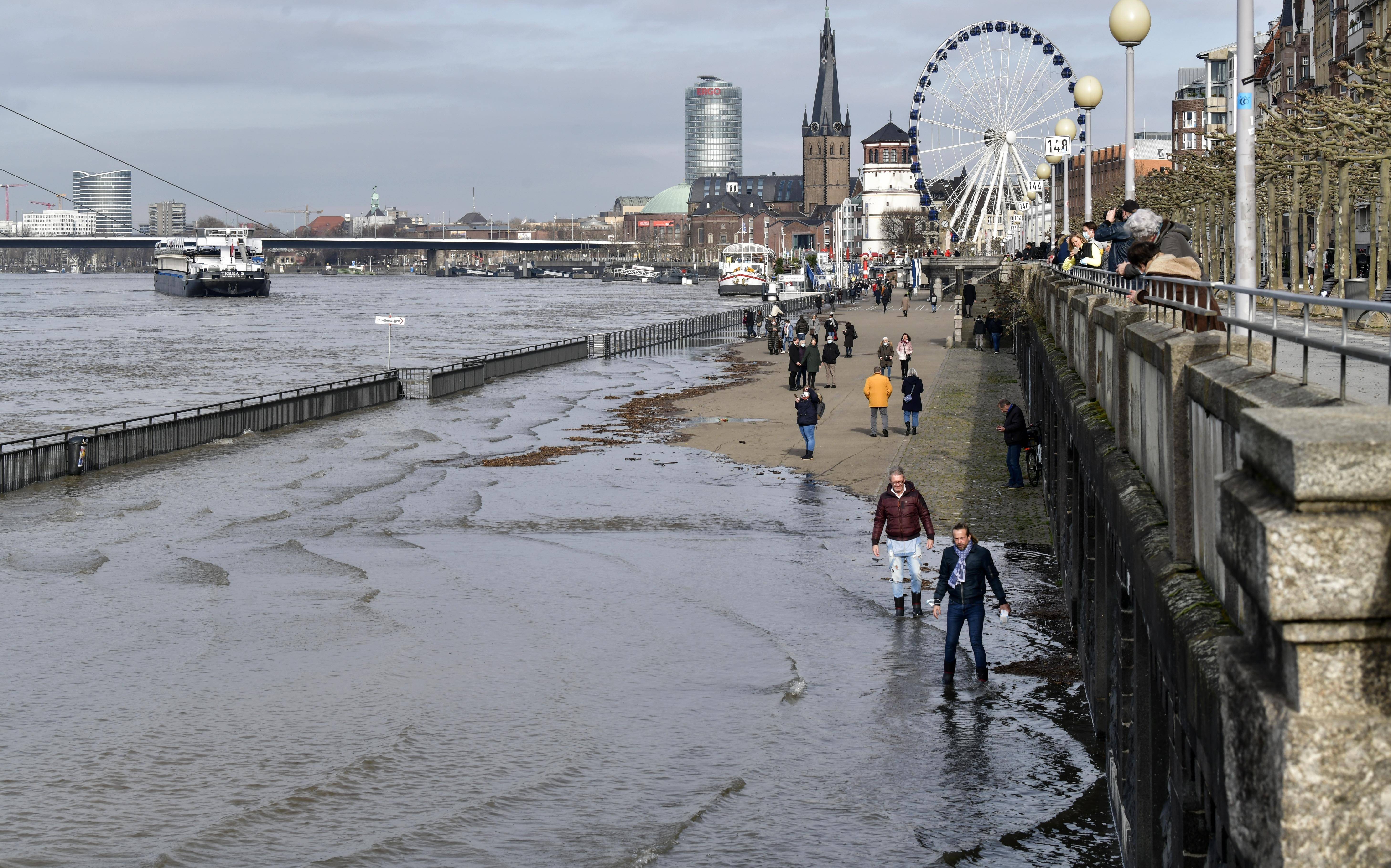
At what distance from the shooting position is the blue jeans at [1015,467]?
28.2 m

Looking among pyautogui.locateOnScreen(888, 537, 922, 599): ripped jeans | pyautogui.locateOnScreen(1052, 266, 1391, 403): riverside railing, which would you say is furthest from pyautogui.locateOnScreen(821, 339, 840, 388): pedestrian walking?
pyautogui.locateOnScreen(1052, 266, 1391, 403): riverside railing

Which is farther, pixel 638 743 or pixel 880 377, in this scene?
pixel 880 377

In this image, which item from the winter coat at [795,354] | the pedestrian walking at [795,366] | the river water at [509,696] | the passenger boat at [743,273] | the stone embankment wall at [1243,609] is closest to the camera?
the stone embankment wall at [1243,609]

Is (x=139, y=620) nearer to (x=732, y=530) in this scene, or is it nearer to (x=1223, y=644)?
(x=732, y=530)

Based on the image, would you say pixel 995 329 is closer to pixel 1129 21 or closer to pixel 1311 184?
pixel 1311 184

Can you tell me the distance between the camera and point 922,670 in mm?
16781

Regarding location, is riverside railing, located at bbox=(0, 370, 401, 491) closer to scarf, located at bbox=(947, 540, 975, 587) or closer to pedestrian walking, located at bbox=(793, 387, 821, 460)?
pedestrian walking, located at bbox=(793, 387, 821, 460)

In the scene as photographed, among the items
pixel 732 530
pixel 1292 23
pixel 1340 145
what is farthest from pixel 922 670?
pixel 1292 23

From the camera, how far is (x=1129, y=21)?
18438mm

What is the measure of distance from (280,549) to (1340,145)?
2400 centimetres

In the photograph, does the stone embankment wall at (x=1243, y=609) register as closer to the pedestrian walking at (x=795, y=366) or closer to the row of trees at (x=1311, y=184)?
the row of trees at (x=1311, y=184)

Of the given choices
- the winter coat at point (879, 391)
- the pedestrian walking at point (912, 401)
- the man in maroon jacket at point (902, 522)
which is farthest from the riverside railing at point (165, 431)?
the man in maroon jacket at point (902, 522)

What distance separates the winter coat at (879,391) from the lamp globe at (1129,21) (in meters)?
16.6

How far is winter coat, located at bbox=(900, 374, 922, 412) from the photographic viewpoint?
34.8 metres
